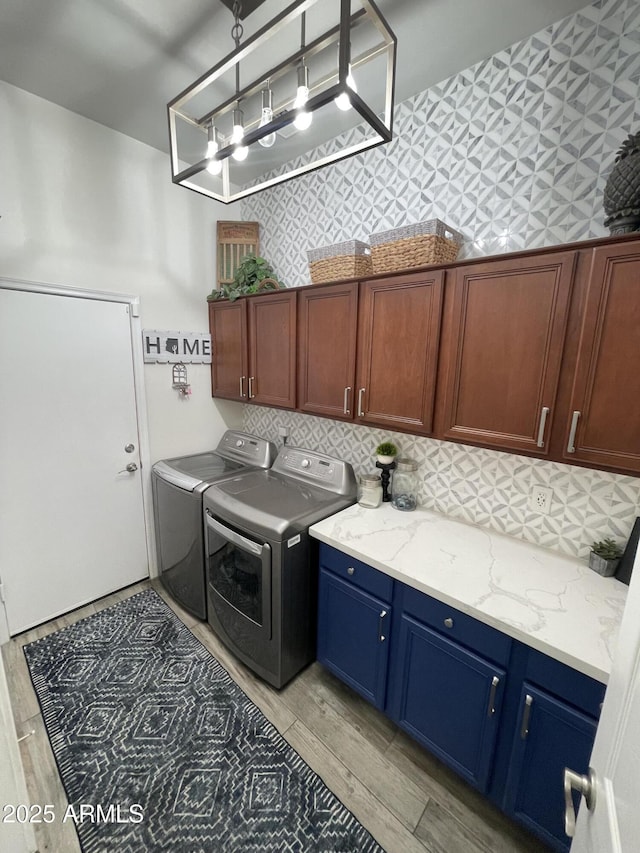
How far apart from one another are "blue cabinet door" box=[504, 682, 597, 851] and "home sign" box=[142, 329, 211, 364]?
2685 mm

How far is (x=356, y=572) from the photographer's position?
1631 mm

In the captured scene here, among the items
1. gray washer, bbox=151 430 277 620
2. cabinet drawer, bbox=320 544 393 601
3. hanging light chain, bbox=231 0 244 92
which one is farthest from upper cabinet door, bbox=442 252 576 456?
gray washer, bbox=151 430 277 620

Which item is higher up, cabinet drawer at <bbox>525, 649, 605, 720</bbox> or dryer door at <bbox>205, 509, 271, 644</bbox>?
cabinet drawer at <bbox>525, 649, 605, 720</bbox>

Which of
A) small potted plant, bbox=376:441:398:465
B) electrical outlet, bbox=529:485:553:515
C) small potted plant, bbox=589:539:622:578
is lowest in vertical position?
small potted plant, bbox=589:539:622:578

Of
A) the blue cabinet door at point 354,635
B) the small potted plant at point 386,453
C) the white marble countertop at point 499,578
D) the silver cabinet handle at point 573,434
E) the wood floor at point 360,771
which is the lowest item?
the wood floor at point 360,771

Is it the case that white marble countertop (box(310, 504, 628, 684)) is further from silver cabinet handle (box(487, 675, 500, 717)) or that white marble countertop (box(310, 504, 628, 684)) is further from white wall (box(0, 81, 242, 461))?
white wall (box(0, 81, 242, 461))

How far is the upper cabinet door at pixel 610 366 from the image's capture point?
1152 mm

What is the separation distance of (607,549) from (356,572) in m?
1.04

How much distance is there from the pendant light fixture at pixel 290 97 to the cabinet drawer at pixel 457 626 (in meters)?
1.63

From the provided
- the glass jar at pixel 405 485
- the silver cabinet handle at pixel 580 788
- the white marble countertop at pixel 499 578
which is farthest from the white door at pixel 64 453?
the silver cabinet handle at pixel 580 788

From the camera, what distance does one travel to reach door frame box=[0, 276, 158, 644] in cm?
203

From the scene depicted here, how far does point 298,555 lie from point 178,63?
244 centimetres

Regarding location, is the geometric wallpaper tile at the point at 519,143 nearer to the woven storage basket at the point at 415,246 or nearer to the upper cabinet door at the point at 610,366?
the woven storage basket at the point at 415,246

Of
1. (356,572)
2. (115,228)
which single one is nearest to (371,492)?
(356,572)
